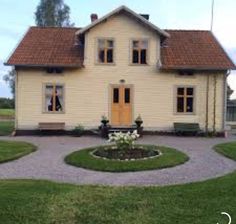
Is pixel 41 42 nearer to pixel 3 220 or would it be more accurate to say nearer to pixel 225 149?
pixel 225 149

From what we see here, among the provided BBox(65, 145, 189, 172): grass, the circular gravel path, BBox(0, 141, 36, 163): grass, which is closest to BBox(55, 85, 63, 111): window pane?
BBox(0, 141, 36, 163): grass

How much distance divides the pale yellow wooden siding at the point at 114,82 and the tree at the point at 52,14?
93.2ft

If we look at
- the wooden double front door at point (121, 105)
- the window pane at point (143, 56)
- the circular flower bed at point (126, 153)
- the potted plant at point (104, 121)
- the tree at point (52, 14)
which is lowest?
the circular flower bed at point (126, 153)

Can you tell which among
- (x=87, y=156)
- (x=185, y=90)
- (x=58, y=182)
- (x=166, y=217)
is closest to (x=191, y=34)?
(x=185, y=90)

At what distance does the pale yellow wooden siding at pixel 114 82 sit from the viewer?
23281 millimetres

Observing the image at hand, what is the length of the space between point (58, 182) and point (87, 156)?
3.95 m

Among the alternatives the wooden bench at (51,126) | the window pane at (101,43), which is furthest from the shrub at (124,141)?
the window pane at (101,43)

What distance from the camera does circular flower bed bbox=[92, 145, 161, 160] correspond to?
14.1 metres

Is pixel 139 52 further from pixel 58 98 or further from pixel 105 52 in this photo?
pixel 58 98

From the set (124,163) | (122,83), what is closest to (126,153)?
(124,163)

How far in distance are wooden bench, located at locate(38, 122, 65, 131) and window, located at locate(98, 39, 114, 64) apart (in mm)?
3890

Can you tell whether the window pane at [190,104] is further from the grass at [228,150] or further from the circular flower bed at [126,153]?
the circular flower bed at [126,153]

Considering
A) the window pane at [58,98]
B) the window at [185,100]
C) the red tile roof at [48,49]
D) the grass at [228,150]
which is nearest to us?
the grass at [228,150]

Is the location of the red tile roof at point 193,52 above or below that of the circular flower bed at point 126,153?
above
